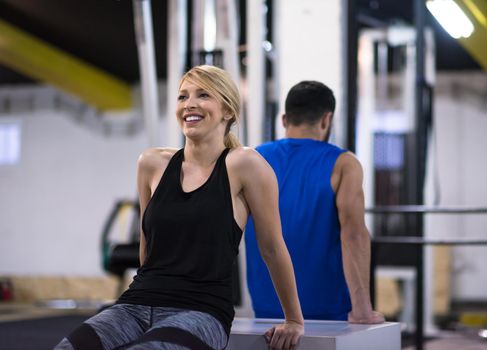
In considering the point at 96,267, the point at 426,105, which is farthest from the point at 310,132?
the point at 96,267

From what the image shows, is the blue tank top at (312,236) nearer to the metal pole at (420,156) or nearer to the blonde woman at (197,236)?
the blonde woman at (197,236)

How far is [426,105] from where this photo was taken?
5.41 m

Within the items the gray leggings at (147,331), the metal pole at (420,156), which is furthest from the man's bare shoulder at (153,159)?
the metal pole at (420,156)

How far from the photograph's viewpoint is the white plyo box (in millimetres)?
1929

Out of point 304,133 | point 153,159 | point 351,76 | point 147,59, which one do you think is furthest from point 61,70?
point 153,159

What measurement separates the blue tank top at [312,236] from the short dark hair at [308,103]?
11 centimetres

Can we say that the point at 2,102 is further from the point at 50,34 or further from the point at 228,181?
the point at 228,181

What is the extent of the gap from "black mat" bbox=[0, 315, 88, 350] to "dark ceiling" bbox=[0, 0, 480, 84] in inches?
124

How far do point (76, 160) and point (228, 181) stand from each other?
1021 centimetres

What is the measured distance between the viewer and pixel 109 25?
29.3ft

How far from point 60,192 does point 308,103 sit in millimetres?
9780

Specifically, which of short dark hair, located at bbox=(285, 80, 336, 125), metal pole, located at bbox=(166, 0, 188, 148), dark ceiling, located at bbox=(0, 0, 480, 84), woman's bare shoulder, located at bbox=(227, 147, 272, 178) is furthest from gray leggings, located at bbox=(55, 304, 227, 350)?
dark ceiling, located at bbox=(0, 0, 480, 84)

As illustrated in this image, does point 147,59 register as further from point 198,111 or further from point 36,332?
point 198,111

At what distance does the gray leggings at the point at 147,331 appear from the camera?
1668mm
